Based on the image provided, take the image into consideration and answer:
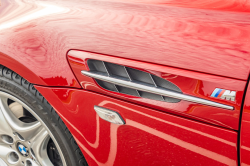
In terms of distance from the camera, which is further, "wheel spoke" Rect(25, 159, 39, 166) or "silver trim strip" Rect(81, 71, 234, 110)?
"wheel spoke" Rect(25, 159, 39, 166)

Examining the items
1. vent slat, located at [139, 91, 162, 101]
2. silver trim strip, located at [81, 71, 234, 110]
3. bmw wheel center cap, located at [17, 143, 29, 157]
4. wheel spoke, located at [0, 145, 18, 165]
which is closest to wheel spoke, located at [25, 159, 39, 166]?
bmw wheel center cap, located at [17, 143, 29, 157]

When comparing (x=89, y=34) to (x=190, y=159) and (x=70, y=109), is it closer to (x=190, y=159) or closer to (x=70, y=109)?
(x=70, y=109)

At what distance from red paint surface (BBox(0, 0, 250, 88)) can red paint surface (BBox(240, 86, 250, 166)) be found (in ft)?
0.32

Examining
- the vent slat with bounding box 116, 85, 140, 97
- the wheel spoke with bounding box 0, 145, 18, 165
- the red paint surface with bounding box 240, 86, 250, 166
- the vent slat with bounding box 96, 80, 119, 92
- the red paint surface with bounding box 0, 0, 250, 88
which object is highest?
the red paint surface with bounding box 0, 0, 250, 88

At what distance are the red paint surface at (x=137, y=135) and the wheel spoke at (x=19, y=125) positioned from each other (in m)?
0.32

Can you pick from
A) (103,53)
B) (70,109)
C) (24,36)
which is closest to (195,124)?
(103,53)

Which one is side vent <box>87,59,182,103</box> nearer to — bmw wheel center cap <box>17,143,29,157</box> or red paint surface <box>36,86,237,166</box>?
red paint surface <box>36,86,237,166</box>

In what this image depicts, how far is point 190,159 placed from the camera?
862 millimetres

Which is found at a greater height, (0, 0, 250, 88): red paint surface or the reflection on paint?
the reflection on paint

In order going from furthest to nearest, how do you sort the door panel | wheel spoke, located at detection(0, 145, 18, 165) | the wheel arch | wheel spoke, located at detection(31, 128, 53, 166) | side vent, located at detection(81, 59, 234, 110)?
wheel spoke, located at detection(0, 145, 18, 165) → wheel spoke, located at detection(31, 128, 53, 166) → the wheel arch → side vent, located at detection(81, 59, 234, 110) → the door panel

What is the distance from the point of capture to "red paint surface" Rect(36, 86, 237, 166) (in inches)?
31.8

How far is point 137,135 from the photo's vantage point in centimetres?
93

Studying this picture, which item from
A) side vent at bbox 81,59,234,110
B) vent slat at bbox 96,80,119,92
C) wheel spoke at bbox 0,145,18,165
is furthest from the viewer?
wheel spoke at bbox 0,145,18,165

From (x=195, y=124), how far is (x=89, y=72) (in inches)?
Result: 18.1
